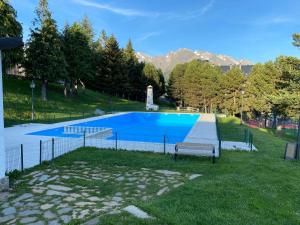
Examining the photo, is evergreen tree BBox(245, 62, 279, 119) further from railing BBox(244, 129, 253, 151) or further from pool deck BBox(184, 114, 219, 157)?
railing BBox(244, 129, 253, 151)

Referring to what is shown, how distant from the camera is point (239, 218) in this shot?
14.9ft

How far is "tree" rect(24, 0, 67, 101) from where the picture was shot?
29.1 metres

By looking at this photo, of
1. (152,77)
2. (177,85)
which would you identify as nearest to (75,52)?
(152,77)

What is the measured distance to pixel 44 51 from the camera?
95.6ft

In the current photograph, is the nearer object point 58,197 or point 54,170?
point 58,197

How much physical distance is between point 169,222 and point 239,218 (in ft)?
4.00

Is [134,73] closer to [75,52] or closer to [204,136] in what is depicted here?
[75,52]

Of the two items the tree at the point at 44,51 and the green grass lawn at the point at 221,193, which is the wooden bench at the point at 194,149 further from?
the tree at the point at 44,51

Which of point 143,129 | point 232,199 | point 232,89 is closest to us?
point 232,199

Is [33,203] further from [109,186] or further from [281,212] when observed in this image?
[281,212]

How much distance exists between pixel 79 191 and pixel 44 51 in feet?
87.4

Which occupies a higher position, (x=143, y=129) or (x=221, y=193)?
(x=221, y=193)

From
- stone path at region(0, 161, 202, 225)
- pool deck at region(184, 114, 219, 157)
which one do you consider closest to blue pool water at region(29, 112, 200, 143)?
pool deck at region(184, 114, 219, 157)

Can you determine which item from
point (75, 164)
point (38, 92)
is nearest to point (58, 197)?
point (75, 164)
